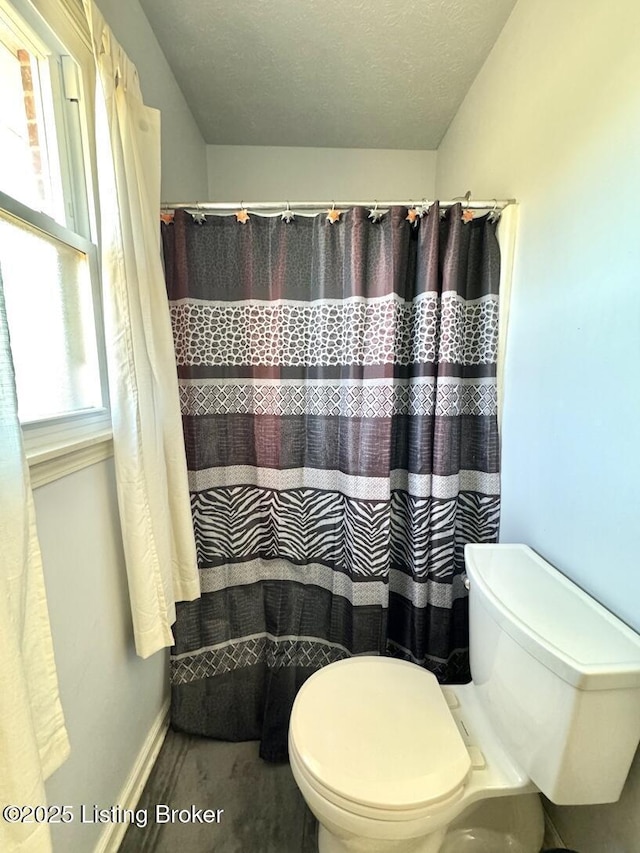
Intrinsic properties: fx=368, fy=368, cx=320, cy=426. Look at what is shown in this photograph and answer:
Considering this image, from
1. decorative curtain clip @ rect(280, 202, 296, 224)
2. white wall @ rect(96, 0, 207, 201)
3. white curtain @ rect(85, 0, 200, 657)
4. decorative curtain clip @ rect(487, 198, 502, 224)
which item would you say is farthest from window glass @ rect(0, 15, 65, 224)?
decorative curtain clip @ rect(487, 198, 502, 224)

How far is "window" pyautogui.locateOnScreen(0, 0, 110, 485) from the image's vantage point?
2.56 ft

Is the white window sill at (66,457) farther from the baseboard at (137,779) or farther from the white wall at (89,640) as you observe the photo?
the baseboard at (137,779)

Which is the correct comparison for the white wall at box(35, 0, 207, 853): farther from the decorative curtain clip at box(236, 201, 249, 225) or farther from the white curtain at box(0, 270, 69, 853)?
the decorative curtain clip at box(236, 201, 249, 225)

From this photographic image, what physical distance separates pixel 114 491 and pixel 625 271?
4.45 ft

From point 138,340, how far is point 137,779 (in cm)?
138

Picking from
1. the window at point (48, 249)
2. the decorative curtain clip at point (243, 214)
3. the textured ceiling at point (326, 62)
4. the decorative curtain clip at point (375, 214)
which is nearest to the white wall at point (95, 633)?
the window at point (48, 249)

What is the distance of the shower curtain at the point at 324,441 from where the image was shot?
1243 mm

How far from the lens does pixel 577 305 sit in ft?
3.00

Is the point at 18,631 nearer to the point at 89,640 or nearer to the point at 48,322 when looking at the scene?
the point at 89,640

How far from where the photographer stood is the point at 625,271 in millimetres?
774

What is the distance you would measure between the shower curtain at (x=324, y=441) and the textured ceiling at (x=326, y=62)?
0.66 meters

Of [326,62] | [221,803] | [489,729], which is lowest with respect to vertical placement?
[221,803]

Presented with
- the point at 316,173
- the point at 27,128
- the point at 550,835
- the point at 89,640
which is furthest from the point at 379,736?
the point at 316,173

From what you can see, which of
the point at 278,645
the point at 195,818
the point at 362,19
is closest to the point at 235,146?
the point at 362,19
